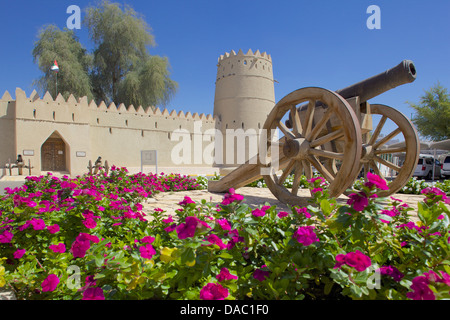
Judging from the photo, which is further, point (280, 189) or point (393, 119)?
point (393, 119)

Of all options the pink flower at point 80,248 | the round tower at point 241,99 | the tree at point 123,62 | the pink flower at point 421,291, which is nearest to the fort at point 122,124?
the round tower at point 241,99

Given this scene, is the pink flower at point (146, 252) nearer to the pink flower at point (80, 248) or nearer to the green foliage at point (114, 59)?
the pink flower at point (80, 248)

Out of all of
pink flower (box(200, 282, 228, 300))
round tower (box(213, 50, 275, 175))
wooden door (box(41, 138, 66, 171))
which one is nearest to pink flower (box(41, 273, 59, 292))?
pink flower (box(200, 282, 228, 300))

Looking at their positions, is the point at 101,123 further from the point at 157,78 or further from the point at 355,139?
the point at 355,139

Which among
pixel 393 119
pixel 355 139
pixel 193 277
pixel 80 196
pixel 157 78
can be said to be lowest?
pixel 193 277

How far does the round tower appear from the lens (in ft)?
78.3

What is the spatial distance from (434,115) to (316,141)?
26.8 metres

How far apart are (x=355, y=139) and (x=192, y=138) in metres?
20.0

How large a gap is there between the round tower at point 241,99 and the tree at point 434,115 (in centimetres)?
1376

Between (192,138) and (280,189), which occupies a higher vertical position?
(192,138)

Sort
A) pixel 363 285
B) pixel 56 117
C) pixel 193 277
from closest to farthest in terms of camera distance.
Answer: pixel 363 285
pixel 193 277
pixel 56 117

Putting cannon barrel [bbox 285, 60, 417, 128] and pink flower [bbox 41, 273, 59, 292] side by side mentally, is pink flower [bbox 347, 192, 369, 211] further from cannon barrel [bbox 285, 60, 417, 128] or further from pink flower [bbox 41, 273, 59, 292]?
cannon barrel [bbox 285, 60, 417, 128]

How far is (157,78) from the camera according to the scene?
23.7 metres
